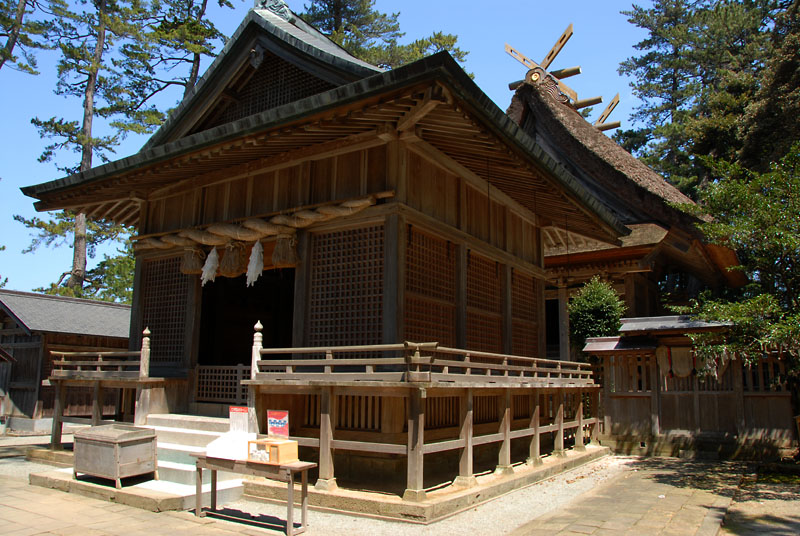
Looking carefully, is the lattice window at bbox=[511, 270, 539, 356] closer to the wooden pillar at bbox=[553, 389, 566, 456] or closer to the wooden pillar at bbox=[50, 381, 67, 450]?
the wooden pillar at bbox=[553, 389, 566, 456]

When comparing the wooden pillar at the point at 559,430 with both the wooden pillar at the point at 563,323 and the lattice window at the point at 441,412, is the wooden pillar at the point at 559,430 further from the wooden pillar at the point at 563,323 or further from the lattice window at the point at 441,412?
the wooden pillar at the point at 563,323

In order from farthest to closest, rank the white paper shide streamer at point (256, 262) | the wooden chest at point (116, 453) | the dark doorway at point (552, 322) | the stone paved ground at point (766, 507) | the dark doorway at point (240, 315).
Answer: the dark doorway at point (552, 322), the dark doorway at point (240, 315), the white paper shide streamer at point (256, 262), the wooden chest at point (116, 453), the stone paved ground at point (766, 507)

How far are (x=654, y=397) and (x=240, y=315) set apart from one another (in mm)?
10249

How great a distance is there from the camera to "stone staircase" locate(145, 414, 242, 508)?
826cm

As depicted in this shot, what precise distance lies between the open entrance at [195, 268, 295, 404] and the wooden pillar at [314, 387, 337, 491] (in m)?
3.17

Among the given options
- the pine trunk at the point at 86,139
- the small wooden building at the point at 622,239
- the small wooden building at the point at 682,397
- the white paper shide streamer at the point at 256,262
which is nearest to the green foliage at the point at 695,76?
the small wooden building at the point at 622,239

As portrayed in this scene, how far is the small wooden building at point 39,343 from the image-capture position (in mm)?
18219

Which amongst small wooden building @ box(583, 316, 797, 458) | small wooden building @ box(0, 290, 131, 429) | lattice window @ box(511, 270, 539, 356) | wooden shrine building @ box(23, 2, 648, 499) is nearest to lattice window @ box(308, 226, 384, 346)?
wooden shrine building @ box(23, 2, 648, 499)

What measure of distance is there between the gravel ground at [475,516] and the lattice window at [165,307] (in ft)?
16.8

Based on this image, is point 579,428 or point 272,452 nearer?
point 272,452

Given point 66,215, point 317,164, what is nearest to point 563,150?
point 317,164

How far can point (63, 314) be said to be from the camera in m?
19.8

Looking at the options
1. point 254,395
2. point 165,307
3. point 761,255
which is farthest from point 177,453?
point 761,255

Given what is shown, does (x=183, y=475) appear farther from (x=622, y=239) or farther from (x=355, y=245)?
(x=622, y=239)
